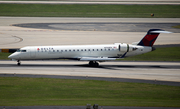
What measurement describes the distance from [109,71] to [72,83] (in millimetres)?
9093

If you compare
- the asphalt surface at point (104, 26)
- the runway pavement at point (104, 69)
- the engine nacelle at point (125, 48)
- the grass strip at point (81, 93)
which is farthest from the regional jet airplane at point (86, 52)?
the asphalt surface at point (104, 26)

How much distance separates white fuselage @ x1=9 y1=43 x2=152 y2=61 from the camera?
43.8 m

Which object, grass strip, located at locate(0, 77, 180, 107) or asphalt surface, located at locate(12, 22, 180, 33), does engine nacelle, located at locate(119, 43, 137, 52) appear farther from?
asphalt surface, located at locate(12, 22, 180, 33)

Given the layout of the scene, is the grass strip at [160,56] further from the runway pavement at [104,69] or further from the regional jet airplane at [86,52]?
the regional jet airplane at [86,52]

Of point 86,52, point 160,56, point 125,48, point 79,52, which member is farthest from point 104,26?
point 79,52

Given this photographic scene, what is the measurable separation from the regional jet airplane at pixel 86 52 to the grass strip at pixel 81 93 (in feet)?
28.4

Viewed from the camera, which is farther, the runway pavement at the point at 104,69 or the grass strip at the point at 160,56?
the grass strip at the point at 160,56

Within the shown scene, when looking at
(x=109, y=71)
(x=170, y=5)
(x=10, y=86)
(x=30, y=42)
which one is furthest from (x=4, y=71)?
(x=170, y=5)

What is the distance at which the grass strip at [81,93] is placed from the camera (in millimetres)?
25984

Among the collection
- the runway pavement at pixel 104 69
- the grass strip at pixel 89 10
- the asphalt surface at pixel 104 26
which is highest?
the grass strip at pixel 89 10

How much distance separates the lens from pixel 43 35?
70.6 meters

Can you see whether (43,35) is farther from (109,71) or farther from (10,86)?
(10,86)

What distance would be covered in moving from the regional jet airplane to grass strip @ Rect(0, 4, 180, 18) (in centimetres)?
5905

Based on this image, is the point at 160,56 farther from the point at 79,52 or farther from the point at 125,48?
the point at 79,52
